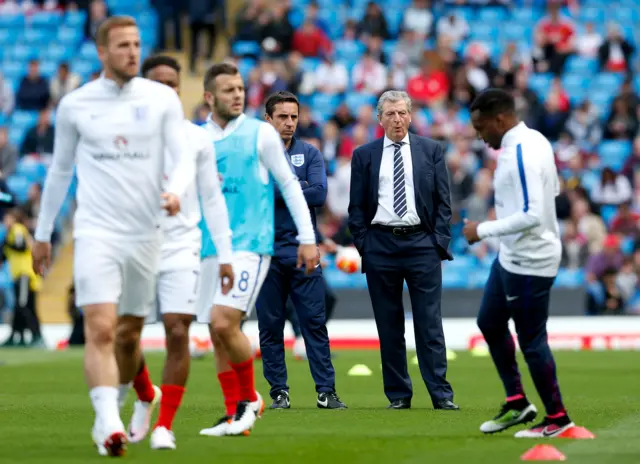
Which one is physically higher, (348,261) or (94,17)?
(94,17)

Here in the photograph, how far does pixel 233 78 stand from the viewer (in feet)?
30.0

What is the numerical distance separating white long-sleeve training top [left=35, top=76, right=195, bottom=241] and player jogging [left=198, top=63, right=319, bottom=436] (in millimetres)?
921

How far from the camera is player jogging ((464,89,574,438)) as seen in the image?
8625mm

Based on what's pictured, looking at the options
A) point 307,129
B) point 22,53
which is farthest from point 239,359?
point 22,53

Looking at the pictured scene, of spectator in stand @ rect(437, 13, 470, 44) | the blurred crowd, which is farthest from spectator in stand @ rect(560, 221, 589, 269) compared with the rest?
spectator in stand @ rect(437, 13, 470, 44)

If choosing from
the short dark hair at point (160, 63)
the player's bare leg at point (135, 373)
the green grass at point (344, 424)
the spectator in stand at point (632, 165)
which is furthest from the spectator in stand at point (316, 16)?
the player's bare leg at point (135, 373)

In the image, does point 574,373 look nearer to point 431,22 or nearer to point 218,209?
point 218,209

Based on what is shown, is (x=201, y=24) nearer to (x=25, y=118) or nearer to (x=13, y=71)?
(x=13, y=71)

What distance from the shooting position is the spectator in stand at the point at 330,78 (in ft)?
90.8

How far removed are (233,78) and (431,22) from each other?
812 inches

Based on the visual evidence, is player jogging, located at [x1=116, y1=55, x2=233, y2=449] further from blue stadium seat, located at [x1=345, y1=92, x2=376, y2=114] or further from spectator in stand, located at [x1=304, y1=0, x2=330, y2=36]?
spectator in stand, located at [x1=304, y1=0, x2=330, y2=36]

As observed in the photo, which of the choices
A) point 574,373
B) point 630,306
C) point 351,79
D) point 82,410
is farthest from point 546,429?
point 351,79

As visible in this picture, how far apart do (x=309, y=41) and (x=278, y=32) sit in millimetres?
774

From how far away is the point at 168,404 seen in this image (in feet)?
27.6
